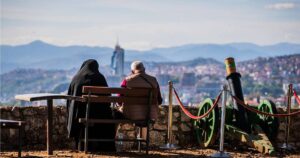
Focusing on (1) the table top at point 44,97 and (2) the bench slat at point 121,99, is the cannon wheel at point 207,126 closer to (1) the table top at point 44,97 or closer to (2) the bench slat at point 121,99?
(2) the bench slat at point 121,99

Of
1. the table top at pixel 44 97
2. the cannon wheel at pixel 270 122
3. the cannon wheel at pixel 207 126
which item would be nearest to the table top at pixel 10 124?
the table top at pixel 44 97

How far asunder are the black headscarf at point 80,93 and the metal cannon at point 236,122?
2107 mm

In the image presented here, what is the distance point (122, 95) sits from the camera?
32.3ft

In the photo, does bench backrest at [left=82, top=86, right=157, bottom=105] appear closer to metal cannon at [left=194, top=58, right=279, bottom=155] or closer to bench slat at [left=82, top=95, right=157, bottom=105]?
bench slat at [left=82, top=95, right=157, bottom=105]

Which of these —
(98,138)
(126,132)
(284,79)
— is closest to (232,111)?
(126,132)

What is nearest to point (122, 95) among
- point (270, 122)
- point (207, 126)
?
point (207, 126)

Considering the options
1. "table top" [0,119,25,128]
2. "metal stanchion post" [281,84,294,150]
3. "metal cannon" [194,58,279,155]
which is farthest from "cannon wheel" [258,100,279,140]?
"table top" [0,119,25,128]

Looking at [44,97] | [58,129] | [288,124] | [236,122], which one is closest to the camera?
[44,97]

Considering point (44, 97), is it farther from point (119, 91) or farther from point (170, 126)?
point (170, 126)

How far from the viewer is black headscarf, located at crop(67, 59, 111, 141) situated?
9758 mm

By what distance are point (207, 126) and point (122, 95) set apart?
7.13ft

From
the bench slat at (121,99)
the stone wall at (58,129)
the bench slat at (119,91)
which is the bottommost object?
the stone wall at (58,129)

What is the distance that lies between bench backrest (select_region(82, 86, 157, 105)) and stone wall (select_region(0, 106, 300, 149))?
1.50 meters

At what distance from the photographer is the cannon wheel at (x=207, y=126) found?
11.1m
